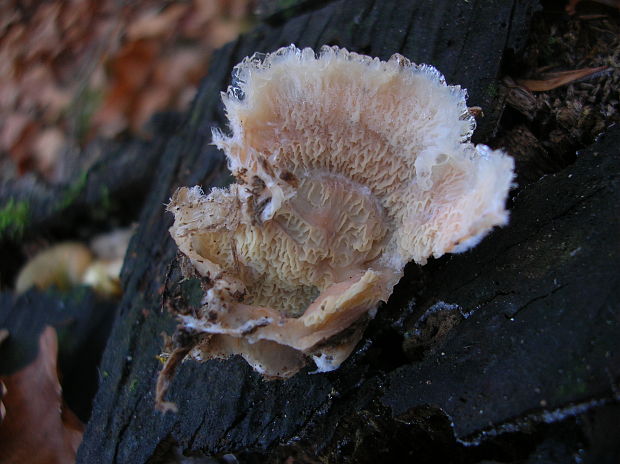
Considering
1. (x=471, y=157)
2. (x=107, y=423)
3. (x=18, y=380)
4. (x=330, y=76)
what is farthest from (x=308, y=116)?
(x=18, y=380)

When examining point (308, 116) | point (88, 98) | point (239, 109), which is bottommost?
point (88, 98)

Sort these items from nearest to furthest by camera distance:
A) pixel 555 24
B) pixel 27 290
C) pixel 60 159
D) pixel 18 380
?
pixel 555 24 → pixel 18 380 → pixel 27 290 → pixel 60 159

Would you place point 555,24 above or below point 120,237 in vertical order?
above

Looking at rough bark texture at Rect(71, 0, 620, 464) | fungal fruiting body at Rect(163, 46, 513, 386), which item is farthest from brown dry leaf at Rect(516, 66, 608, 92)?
fungal fruiting body at Rect(163, 46, 513, 386)

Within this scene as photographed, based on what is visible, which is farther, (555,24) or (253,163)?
(555,24)

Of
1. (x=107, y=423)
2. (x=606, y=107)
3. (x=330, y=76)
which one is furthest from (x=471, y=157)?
(x=107, y=423)

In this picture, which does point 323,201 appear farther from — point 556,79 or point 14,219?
point 14,219

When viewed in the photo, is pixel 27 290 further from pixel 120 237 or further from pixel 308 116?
pixel 308 116

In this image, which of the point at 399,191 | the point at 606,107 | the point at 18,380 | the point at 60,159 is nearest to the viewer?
the point at 399,191
